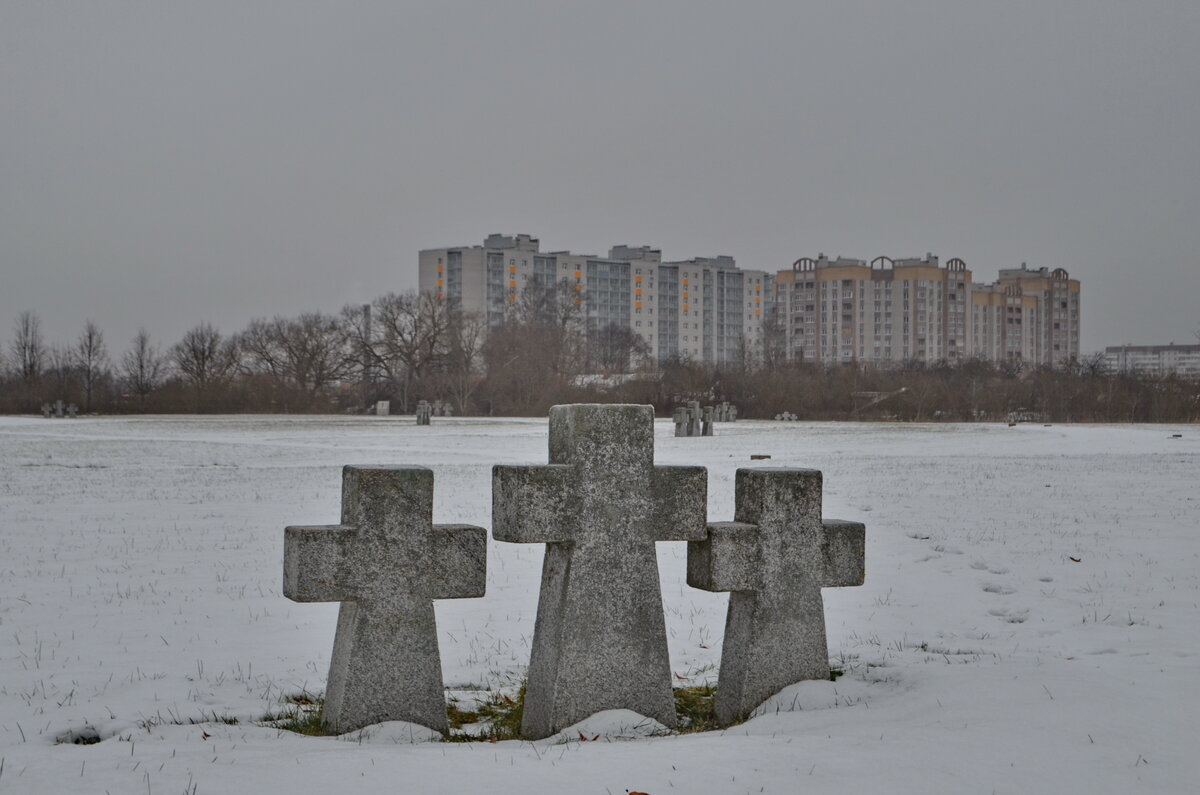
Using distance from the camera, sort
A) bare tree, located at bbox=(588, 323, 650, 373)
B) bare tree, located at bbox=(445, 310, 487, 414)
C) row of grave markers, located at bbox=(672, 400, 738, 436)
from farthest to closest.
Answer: bare tree, located at bbox=(588, 323, 650, 373) → bare tree, located at bbox=(445, 310, 487, 414) → row of grave markers, located at bbox=(672, 400, 738, 436)

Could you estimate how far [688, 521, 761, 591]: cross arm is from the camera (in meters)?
5.54

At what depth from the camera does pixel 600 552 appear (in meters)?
5.36

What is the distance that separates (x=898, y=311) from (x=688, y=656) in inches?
6277

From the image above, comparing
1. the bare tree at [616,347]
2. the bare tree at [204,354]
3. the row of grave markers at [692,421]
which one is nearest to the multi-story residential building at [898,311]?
the bare tree at [616,347]

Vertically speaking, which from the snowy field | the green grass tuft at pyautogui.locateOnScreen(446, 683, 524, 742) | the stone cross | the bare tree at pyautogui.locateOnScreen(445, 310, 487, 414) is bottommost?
the green grass tuft at pyautogui.locateOnScreen(446, 683, 524, 742)

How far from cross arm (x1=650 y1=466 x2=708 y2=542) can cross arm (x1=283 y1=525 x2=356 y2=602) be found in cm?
145

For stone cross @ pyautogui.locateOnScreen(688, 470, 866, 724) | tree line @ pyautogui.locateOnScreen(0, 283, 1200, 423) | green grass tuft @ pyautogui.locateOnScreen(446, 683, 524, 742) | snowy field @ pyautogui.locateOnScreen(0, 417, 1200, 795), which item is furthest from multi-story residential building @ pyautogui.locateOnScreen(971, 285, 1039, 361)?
green grass tuft @ pyautogui.locateOnScreen(446, 683, 524, 742)

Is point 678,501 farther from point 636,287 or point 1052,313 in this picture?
point 1052,313

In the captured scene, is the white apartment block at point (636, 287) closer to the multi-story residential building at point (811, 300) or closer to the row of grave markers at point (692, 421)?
the multi-story residential building at point (811, 300)

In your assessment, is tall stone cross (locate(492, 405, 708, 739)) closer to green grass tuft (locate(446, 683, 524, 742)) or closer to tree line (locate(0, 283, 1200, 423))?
green grass tuft (locate(446, 683, 524, 742))

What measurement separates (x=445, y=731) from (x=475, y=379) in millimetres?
80137

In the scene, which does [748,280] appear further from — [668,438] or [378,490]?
[378,490]

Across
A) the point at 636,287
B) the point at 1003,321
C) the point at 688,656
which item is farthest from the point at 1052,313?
the point at 688,656

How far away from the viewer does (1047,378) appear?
219 feet
